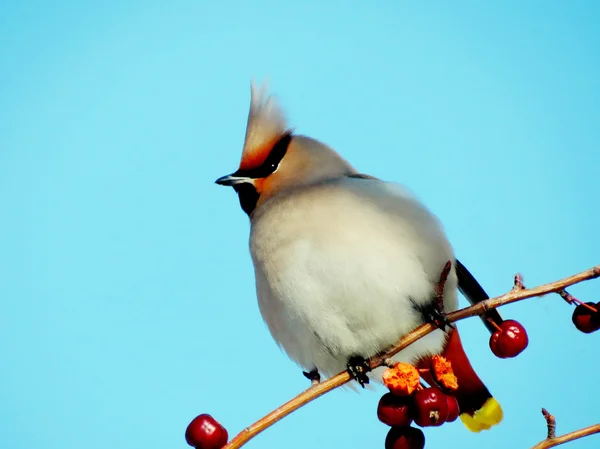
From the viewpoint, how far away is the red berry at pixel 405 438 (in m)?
2.94

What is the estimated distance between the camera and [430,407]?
2832 mm

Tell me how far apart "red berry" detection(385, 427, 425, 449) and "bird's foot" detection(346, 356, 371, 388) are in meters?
0.53

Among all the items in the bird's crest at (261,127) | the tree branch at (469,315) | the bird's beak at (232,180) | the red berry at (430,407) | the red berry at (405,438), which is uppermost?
the bird's crest at (261,127)

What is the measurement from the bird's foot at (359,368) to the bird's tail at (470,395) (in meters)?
0.46

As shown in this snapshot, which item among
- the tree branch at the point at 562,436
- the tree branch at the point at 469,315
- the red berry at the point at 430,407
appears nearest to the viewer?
the tree branch at the point at 562,436

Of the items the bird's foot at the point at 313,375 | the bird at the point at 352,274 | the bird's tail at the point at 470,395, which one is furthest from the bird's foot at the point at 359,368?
the bird's tail at the point at 470,395

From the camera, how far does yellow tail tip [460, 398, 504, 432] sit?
396cm

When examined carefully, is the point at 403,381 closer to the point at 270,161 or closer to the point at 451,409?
the point at 451,409

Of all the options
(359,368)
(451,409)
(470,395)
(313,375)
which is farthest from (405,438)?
(470,395)

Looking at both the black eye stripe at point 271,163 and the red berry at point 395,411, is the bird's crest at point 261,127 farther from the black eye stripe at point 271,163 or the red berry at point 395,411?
the red berry at point 395,411

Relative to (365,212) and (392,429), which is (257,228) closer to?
(365,212)

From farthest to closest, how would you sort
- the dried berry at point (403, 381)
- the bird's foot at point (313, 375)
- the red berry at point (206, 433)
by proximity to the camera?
the bird's foot at point (313, 375) < the dried berry at point (403, 381) < the red berry at point (206, 433)

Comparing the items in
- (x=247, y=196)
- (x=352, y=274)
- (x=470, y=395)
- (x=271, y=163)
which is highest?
(x=271, y=163)

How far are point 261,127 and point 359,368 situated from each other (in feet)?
4.49
